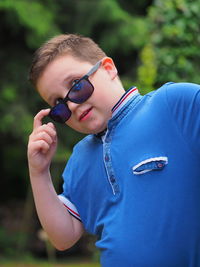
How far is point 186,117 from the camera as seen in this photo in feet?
6.16

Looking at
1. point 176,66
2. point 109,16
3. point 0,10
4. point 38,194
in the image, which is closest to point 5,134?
point 0,10

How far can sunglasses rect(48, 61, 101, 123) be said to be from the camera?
2.03 meters

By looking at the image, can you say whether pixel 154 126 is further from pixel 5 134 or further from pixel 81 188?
pixel 5 134

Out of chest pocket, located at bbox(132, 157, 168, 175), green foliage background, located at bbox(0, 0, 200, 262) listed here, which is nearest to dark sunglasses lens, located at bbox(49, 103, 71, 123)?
chest pocket, located at bbox(132, 157, 168, 175)

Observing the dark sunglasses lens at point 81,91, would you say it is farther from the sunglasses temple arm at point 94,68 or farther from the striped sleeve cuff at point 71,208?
the striped sleeve cuff at point 71,208

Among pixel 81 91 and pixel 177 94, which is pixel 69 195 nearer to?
pixel 81 91

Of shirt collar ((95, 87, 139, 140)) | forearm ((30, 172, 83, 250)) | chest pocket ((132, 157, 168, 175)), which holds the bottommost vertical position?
forearm ((30, 172, 83, 250))

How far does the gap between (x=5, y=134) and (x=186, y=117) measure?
6859mm

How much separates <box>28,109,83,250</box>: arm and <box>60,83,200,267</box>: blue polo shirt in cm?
16

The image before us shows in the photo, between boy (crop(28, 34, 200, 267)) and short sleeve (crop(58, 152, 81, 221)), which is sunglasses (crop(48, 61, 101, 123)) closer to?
boy (crop(28, 34, 200, 267))

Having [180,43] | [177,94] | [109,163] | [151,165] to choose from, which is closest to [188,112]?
[177,94]

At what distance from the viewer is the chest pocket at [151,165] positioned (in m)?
1.90

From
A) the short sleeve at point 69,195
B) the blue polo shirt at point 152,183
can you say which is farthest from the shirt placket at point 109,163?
the short sleeve at point 69,195

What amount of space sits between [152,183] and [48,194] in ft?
1.52
